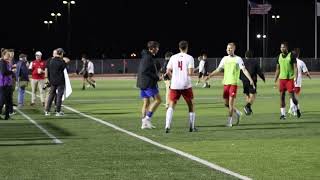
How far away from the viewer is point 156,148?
1353cm

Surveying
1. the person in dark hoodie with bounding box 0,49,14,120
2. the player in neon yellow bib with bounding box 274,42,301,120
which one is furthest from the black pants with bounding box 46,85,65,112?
the player in neon yellow bib with bounding box 274,42,301,120

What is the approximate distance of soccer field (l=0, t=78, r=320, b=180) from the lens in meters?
10.7

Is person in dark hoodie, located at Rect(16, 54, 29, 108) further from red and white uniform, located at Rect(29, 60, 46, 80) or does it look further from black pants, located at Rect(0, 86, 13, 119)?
black pants, located at Rect(0, 86, 13, 119)

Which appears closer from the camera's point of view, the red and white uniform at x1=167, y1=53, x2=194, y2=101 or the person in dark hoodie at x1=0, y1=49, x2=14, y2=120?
the red and white uniform at x1=167, y1=53, x2=194, y2=101

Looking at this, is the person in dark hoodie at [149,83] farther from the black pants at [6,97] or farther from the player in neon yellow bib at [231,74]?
the black pants at [6,97]

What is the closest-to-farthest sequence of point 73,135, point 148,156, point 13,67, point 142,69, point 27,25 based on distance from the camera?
point 148,156
point 73,135
point 142,69
point 13,67
point 27,25

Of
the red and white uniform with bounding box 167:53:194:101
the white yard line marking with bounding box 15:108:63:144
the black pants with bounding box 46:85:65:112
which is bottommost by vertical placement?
the white yard line marking with bounding box 15:108:63:144

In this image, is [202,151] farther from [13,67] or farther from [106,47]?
[106,47]

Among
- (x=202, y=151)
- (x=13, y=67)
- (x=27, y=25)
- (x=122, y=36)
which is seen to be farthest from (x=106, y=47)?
(x=202, y=151)

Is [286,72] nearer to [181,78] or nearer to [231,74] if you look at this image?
[231,74]

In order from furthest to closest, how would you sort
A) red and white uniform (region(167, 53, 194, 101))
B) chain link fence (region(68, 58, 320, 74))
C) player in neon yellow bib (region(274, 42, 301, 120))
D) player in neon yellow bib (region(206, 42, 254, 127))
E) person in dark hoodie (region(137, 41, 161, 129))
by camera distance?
1. chain link fence (region(68, 58, 320, 74))
2. player in neon yellow bib (region(274, 42, 301, 120))
3. player in neon yellow bib (region(206, 42, 254, 127))
4. person in dark hoodie (region(137, 41, 161, 129))
5. red and white uniform (region(167, 53, 194, 101))

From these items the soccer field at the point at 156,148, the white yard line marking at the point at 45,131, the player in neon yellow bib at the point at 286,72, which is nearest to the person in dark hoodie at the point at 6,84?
the soccer field at the point at 156,148

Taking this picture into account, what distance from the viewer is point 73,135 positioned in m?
16.1

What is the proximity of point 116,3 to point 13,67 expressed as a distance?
321ft
